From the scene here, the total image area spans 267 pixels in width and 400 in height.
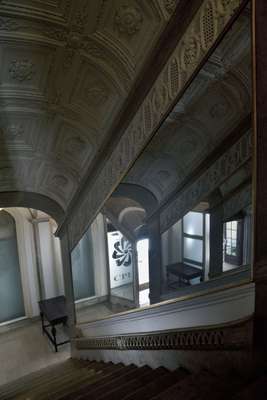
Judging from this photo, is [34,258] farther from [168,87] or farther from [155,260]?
[168,87]

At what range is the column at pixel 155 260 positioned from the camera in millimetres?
4285

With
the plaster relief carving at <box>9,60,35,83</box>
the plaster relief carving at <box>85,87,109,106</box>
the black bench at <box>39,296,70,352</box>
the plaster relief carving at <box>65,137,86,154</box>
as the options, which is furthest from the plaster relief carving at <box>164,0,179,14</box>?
the black bench at <box>39,296,70,352</box>

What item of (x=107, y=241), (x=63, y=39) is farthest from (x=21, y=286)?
Answer: (x=63, y=39)

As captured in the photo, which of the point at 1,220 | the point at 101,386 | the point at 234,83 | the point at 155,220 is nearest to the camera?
the point at 234,83

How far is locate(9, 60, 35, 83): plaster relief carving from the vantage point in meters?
2.46

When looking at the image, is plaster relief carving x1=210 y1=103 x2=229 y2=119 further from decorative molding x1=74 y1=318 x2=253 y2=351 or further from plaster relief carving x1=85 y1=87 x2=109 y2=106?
decorative molding x1=74 y1=318 x2=253 y2=351

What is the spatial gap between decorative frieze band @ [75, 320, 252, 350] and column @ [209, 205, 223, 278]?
804 mm

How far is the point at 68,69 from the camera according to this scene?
100 inches

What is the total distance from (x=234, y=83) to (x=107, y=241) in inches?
293

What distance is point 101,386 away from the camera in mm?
2387

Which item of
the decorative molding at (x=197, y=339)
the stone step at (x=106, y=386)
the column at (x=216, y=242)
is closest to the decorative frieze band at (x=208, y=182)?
the column at (x=216, y=242)

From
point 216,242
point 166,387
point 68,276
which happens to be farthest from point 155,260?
point 166,387

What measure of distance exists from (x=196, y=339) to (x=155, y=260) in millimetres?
2703

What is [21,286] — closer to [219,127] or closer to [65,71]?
[65,71]
